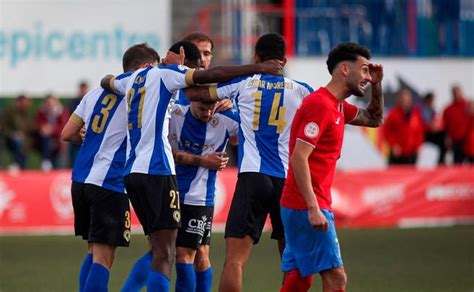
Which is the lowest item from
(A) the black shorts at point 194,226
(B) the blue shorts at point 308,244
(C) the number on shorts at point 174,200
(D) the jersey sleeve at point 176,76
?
(A) the black shorts at point 194,226

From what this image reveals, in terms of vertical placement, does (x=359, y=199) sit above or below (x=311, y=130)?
below

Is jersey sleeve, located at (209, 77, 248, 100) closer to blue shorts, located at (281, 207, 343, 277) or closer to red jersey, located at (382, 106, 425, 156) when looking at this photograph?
blue shorts, located at (281, 207, 343, 277)

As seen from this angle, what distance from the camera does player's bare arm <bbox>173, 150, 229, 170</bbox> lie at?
1007 centimetres

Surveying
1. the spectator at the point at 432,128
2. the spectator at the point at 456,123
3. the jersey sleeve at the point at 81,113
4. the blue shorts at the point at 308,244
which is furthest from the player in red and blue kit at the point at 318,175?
the spectator at the point at 432,128

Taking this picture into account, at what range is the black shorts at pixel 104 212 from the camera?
9617 millimetres

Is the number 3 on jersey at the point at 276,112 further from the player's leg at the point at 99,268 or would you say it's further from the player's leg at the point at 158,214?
the player's leg at the point at 99,268

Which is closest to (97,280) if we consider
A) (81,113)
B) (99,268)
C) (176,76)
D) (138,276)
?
(99,268)

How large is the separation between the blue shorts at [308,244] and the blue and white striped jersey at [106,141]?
6.54ft

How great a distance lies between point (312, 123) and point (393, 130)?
15754 mm

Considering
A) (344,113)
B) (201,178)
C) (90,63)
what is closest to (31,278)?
(201,178)

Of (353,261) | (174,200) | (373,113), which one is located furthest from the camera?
(353,261)

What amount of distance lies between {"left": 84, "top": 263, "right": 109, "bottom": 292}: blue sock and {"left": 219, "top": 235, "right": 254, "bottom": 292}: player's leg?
0.94 m

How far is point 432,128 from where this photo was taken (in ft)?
81.4

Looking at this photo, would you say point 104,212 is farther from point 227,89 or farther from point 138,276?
point 227,89
